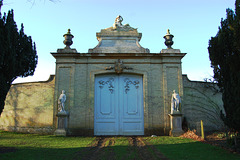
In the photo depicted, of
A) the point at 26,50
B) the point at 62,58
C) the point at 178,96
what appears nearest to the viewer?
the point at 26,50

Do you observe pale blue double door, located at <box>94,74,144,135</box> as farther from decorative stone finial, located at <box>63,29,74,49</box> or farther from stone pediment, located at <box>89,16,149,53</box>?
decorative stone finial, located at <box>63,29,74,49</box>

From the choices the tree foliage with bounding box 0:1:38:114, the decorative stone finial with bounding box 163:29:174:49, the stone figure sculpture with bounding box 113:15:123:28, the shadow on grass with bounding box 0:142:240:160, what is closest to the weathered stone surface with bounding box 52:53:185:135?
the decorative stone finial with bounding box 163:29:174:49

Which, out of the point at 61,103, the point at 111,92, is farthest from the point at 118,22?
the point at 61,103

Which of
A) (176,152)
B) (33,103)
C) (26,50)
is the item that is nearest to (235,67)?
(176,152)

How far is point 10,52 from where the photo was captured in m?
6.31

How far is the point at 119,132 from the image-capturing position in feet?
33.3

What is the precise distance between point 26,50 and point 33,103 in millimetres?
4175

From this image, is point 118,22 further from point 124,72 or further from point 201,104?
point 201,104

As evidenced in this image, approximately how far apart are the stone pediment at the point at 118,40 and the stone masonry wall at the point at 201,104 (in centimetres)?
306

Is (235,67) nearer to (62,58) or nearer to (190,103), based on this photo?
(190,103)

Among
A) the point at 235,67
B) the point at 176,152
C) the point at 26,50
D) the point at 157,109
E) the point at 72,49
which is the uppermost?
the point at 72,49

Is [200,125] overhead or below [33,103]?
below

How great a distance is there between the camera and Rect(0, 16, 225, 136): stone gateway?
10.1 meters

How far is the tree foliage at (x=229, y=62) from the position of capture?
18.5 feet
